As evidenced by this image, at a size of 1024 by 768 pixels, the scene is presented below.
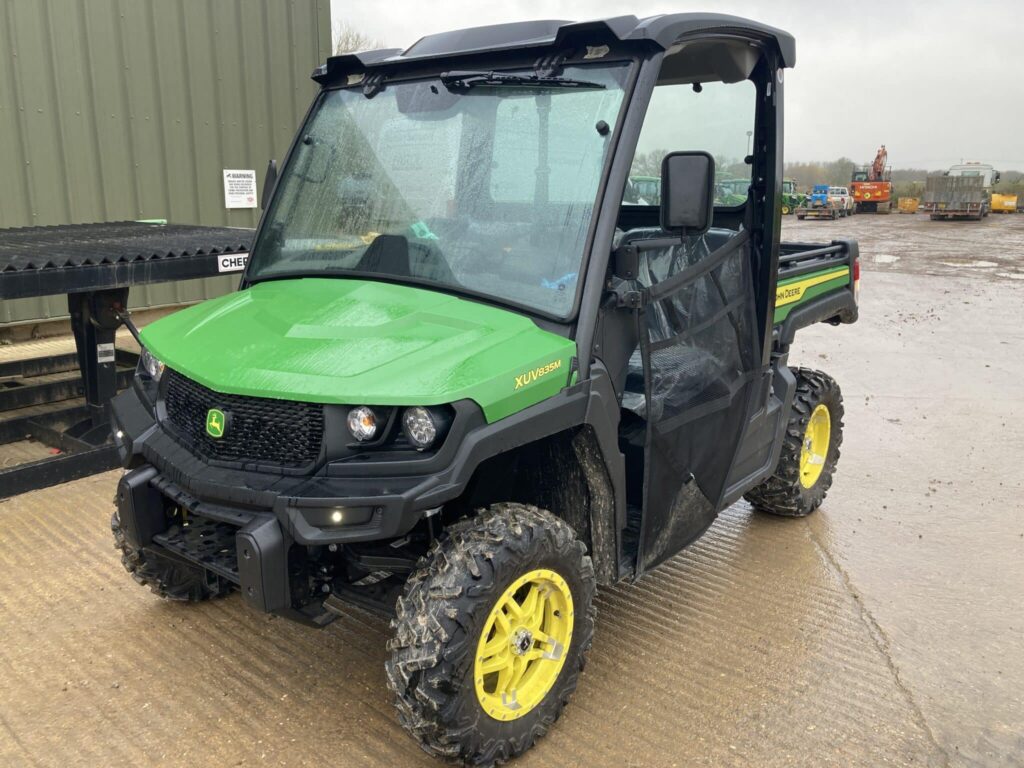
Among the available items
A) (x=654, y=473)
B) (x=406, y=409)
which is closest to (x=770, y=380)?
(x=654, y=473)

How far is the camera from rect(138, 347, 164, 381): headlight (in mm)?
2980

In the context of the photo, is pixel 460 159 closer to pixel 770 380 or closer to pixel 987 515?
pixel 770 380

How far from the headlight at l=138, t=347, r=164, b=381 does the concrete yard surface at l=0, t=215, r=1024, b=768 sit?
106 cm

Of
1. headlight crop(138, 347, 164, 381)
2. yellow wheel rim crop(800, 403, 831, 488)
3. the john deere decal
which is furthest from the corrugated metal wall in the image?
the john deere decal

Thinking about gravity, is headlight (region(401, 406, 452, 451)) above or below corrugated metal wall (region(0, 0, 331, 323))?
below

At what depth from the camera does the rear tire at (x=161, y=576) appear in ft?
10.9

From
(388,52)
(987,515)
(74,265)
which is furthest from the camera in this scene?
(987,515)

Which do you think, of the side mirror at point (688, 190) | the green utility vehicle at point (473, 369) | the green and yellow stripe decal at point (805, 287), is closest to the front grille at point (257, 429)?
the green utility vehicle at point (473, 369)

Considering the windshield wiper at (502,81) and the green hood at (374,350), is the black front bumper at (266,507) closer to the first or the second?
the green hood at (374,350)

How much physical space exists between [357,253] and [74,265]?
6.13 ft

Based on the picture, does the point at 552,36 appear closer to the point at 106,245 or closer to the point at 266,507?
the point at 266,507

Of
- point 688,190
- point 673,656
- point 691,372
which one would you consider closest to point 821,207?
point 691,372

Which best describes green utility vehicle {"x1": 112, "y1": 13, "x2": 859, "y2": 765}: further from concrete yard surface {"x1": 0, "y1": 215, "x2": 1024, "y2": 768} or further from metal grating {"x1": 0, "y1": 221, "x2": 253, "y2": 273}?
metal grating {"x1": 0, "y1": 221, "x2": 253, "y2": 273}

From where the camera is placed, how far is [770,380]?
3854mm
